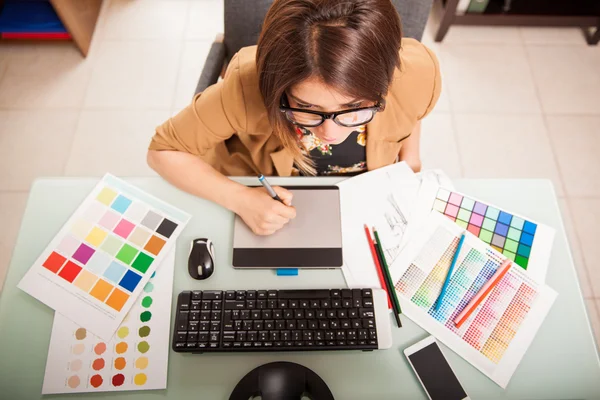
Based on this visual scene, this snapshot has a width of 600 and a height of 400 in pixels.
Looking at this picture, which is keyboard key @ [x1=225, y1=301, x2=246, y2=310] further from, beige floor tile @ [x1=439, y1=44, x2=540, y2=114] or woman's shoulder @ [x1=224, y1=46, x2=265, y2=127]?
beige floor tile @ [x1=439, y1=44, x2=540, y2=114]

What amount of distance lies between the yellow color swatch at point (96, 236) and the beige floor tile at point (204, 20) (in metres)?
1.55

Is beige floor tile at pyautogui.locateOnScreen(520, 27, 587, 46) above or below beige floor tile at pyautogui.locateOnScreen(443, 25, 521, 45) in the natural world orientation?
above

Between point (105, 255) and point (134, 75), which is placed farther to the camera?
point (134, 75)

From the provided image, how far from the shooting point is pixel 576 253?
167 cm

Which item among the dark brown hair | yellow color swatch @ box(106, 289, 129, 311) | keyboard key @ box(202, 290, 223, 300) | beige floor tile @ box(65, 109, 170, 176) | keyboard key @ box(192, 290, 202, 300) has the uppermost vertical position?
the dark brown hair

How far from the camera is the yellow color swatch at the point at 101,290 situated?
2.65 feet

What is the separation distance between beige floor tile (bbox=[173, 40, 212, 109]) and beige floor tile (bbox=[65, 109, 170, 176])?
114 mm

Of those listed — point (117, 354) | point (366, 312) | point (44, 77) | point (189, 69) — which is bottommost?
point (44, 77)

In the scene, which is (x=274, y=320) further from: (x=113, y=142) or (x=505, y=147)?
(x=505, y=147)

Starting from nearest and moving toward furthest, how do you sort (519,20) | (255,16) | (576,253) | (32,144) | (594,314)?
(255,16), (594,314), (576,253), (32,144), (519,20)

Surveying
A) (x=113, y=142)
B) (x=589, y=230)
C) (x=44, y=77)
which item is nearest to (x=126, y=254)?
(x=113, y=142)

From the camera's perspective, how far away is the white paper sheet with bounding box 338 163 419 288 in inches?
33.4

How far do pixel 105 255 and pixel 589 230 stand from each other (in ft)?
6.17

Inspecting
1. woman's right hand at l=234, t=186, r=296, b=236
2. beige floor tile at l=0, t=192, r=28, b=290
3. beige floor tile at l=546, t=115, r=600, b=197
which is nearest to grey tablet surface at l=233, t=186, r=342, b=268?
woman's right hand at l=234, t=186, r=296, b=236
